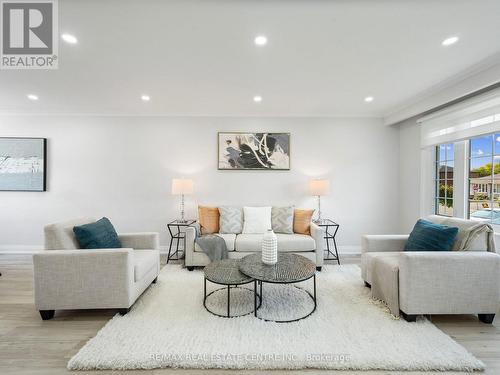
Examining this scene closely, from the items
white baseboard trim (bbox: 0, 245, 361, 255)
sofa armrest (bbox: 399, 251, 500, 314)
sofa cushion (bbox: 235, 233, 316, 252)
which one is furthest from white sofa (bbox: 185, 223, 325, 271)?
sofa armrest (bbox: 399, 251, 500, 314)

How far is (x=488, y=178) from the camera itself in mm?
2816

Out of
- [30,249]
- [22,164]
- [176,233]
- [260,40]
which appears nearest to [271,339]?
[260,40]

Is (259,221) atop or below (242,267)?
atop

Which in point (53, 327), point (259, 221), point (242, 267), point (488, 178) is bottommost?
point (53, 327)

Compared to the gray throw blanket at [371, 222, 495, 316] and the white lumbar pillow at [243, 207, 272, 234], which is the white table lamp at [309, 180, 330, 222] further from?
the gray throw blanket at [371, 222, 495, 316]

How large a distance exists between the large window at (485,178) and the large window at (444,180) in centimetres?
28

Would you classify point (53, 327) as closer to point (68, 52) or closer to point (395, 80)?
point (68, 52)

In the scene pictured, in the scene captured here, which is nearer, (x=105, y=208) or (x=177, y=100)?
(x=177, y=100)

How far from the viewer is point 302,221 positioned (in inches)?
143

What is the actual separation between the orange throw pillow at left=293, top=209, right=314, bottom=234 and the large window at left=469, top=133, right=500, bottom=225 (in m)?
2.08

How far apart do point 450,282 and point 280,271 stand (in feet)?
4.92

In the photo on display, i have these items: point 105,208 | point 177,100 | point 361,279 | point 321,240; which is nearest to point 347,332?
point 361,279

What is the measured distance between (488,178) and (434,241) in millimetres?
1400

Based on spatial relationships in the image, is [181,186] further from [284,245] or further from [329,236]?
[329,236]
